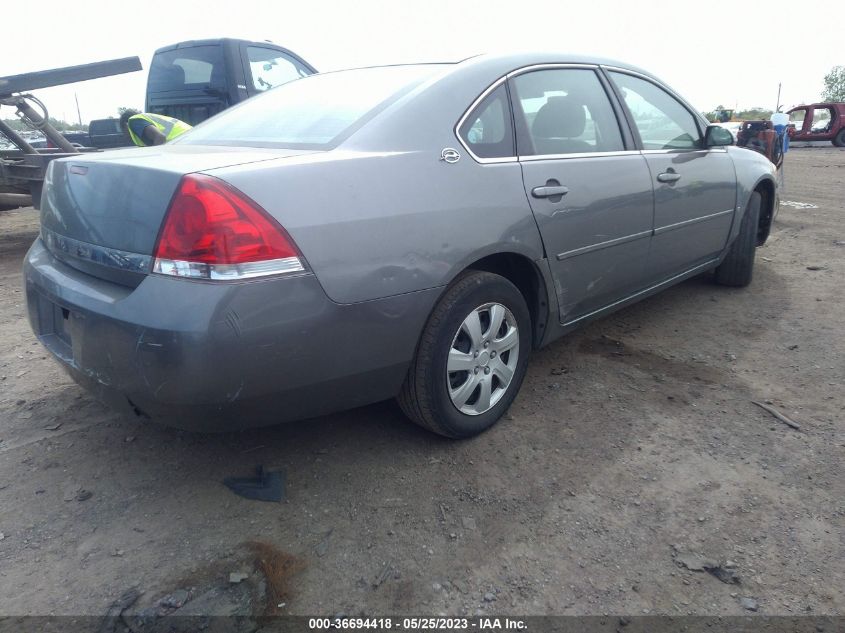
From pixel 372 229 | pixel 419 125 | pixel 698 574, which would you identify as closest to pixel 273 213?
pixel 372 229

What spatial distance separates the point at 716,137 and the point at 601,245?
154 centimetres

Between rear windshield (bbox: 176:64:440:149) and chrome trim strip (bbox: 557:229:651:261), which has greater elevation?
rear windshield (bbox: 176:64:440:149)

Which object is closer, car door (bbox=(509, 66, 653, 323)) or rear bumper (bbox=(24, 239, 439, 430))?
→ rear bumper (bbox=(24, 239, 439, 430))

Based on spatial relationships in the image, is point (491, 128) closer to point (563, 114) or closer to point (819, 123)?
point (563, 114)

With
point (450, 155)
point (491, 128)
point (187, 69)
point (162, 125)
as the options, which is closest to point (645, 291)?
point (491, 128)

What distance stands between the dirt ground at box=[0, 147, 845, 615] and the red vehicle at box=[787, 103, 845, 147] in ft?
81.9

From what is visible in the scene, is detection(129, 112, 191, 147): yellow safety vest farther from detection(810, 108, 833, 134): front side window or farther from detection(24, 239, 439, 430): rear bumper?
detection(810, 108, 833, 134): front side window

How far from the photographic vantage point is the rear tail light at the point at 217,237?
6.23 ft

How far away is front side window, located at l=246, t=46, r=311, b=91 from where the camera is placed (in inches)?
265

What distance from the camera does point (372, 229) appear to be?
212cm

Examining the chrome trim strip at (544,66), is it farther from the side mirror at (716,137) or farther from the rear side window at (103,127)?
the rear side window at (103,127)

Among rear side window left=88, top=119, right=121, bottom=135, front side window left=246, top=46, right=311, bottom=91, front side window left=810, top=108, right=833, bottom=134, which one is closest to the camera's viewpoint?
front side window left=246, top=46, right=311, bottom=91

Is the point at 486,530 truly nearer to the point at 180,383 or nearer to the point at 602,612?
the point at 602,612

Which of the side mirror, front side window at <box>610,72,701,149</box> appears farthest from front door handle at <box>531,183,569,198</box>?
the side mirror
